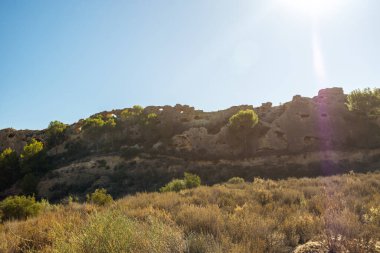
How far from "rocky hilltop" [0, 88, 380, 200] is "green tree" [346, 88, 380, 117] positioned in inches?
53.4

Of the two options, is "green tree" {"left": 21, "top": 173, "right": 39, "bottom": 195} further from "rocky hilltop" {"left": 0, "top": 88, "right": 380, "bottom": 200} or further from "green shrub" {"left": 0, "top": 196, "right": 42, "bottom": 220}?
"green shrub" {"left": 0, "top": 196, "right": 42, "bottom": 220}

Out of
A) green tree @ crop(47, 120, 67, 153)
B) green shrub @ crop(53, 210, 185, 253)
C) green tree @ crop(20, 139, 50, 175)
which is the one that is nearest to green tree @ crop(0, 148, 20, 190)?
green tree @ crop(20, 139, 50, 175)

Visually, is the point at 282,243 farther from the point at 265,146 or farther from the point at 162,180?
the point at 265,146

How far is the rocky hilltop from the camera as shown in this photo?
4025 centimetres

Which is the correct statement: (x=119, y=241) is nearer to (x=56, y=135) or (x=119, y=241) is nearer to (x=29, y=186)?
(x=29, y=186)

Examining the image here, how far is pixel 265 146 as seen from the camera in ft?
153

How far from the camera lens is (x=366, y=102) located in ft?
152

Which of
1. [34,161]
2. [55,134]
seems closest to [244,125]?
[34,161]

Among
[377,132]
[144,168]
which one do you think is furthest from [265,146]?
[144,168]

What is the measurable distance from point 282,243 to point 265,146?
41.8 m

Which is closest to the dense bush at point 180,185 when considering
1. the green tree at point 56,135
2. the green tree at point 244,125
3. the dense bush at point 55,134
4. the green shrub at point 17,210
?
the green shrub at point 17,210

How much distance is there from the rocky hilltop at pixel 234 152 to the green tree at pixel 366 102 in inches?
53.4

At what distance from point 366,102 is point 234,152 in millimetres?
22633

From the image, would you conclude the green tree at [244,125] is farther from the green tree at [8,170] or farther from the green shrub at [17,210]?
the green tree at [8,170]
